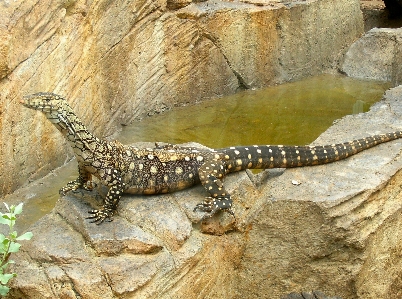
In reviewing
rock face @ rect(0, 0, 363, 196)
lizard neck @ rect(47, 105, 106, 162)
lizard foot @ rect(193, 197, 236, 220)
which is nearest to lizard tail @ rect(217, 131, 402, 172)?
lizard foot @ rect(193, 197, 236, 220)

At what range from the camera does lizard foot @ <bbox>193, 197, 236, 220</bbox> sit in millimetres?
6133

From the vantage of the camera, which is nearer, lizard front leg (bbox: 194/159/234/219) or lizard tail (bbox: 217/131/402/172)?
lizard front leg (bbox: 194/159/234/219)

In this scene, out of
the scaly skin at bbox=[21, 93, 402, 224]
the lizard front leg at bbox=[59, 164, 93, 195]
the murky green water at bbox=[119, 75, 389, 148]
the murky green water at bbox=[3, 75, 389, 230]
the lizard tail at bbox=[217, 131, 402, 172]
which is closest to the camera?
the scaly skin at bbox=[21, 93, 402, 224]

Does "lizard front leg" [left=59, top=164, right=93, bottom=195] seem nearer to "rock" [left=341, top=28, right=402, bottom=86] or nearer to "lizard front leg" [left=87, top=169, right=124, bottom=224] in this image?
"lizard front leg" [left=87, top=169, right=124, bottom=224]

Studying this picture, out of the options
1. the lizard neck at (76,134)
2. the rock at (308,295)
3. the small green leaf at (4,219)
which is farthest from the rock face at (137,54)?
the rock at (308,295)

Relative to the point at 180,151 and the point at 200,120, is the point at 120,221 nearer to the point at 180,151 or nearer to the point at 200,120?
the point at 180,151

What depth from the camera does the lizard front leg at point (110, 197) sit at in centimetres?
587

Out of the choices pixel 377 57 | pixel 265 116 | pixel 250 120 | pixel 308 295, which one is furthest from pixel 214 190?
pixel 377 57

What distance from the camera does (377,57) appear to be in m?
14.7

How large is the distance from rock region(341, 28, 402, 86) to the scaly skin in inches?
311

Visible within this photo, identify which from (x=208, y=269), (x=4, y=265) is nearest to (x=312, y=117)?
(x=208, y=269)

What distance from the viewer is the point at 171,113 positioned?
1180cm

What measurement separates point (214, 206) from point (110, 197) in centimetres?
114

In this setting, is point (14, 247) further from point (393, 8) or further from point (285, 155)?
point (393, 8)
